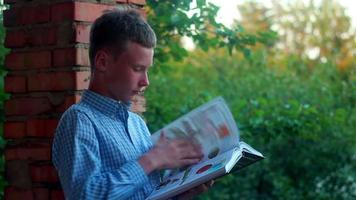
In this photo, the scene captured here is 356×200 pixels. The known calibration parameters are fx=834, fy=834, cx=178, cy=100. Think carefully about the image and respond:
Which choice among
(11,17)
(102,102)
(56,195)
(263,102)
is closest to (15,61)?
(11,17)

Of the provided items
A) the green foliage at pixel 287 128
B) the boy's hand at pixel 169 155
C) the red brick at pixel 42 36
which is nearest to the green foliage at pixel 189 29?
the green foliage at pixel 287 128

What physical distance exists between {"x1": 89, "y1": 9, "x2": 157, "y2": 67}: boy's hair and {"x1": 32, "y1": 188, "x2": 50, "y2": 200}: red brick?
0.93 meters

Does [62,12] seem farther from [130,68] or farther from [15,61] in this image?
[130,68]

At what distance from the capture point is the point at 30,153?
3266 millimetres

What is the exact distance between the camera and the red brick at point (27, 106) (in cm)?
323

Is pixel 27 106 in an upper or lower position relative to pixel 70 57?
lower

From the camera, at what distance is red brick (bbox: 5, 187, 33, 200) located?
3.26m

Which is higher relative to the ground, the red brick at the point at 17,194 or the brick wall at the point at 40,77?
the brick wall at the point at 40,77

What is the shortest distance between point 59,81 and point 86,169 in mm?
971

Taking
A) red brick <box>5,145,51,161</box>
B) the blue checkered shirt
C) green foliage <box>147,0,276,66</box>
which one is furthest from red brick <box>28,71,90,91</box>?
green foliage <box>147,0,276,66</box>

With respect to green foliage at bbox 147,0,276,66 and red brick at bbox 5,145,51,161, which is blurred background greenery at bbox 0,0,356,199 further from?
red brick at bbox 5,145,51,161

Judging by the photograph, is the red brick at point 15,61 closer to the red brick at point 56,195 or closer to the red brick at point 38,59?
the red brick at point 38,59

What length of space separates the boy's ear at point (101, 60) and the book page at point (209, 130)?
0.27m

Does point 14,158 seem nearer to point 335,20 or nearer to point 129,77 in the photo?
point 129,77
